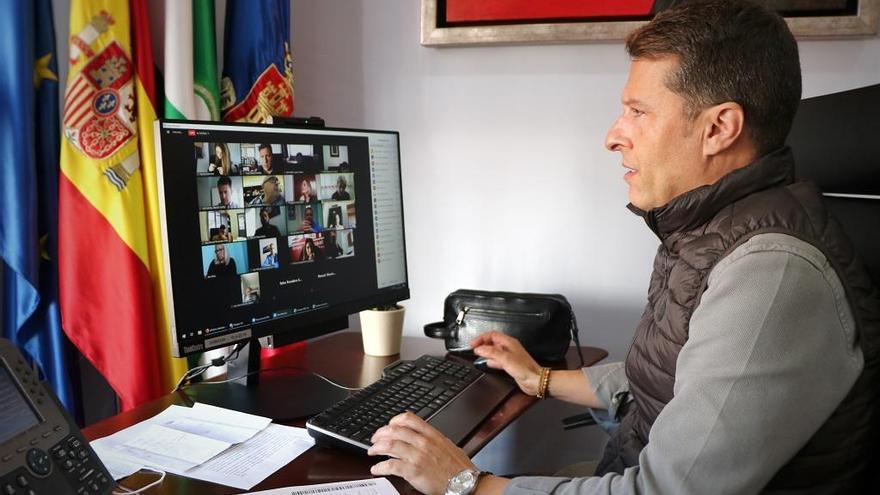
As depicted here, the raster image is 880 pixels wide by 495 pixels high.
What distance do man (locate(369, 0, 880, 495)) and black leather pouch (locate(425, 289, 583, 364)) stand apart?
1.52 feet

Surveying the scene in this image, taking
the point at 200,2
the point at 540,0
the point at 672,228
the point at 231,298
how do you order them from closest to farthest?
the point at 672,228, the point at 231,298, the point at 200,2, the point at 540,0

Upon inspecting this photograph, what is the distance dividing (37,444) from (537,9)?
1.60m

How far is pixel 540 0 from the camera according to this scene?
1.94 metres

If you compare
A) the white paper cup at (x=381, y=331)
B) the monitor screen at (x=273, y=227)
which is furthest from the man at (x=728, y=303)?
the white paper cup at (x=381, y=331)

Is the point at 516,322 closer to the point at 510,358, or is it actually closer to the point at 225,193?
the point at 510,358

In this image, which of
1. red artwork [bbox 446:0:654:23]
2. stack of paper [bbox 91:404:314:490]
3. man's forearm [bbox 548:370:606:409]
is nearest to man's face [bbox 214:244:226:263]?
stack of paper [bbox 91:404:314:490]

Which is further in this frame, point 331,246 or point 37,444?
point 331,246

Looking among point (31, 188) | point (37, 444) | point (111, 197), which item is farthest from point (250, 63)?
point (37, 444)

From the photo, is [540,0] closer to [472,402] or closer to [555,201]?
[555,201]

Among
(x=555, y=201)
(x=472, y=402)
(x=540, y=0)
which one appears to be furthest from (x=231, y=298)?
(x=540, y=0)

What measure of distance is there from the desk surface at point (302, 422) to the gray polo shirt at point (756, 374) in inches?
14.4

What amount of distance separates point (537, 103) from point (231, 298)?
1.11 metres

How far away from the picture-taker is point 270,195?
1.30m

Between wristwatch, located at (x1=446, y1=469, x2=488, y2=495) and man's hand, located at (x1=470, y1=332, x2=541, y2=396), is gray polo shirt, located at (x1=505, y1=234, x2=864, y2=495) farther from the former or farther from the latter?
man's hand, located at (x1=470, y1=332, x2=541, y2=396)
